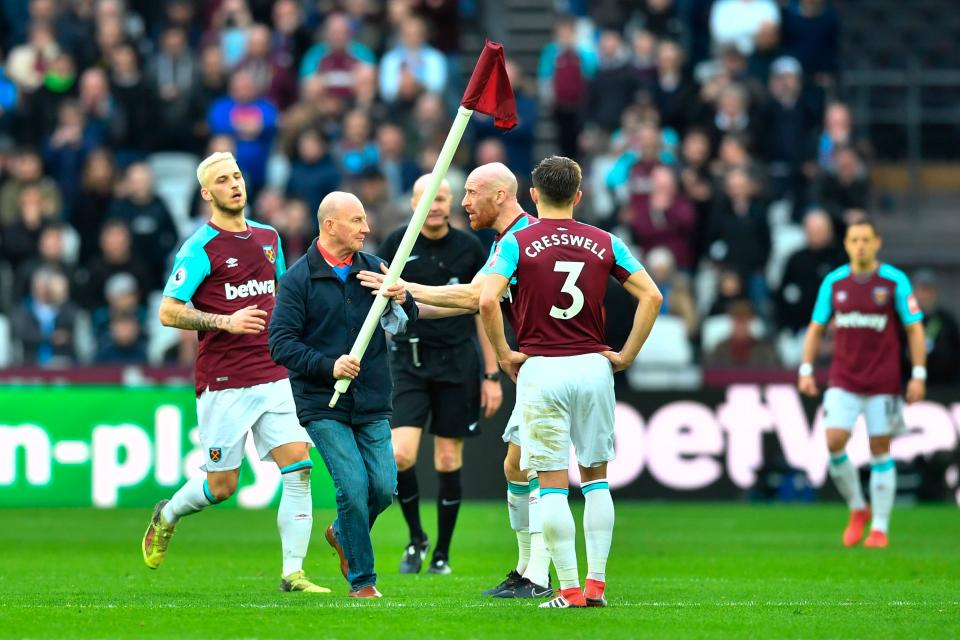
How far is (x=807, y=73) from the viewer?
2464 cm

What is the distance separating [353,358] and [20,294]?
484 inches

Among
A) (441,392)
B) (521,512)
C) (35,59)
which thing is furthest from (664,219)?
(521,512)

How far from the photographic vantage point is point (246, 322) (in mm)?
11133

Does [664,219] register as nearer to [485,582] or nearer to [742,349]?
[742,349]

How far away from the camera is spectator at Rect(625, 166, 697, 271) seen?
22.3m

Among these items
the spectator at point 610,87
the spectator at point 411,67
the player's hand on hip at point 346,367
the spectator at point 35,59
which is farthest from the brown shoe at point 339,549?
the spectator at point 35,59

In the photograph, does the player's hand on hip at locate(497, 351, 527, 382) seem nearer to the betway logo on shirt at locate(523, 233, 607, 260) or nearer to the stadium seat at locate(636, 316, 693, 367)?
the betway logo on shirt at locate(523, 233, 607, 260)

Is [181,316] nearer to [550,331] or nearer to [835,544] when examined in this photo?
[550,331]

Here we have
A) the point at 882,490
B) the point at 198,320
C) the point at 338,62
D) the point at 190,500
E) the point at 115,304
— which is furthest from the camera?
the point at 338,62

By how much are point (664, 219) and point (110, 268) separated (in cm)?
679

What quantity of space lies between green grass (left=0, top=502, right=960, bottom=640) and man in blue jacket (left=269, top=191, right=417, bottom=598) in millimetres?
571

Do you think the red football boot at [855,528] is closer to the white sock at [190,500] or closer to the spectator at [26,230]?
the white sock at [190,500]

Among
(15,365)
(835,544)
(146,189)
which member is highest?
(146,189)

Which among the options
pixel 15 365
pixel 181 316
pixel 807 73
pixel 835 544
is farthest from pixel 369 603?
pixel 807 73
